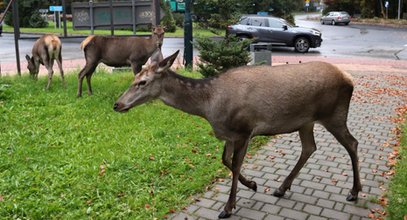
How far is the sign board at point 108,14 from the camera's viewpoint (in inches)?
517

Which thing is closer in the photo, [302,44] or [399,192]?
[399,192]

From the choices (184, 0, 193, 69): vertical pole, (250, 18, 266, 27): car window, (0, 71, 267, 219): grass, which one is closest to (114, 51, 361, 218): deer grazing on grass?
(0, 71, 267, 219): grass

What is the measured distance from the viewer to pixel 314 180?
19.7 ft

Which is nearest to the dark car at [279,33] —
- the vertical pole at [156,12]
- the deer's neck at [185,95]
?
the vertical pole at [156,12]

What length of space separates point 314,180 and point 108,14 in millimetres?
9209

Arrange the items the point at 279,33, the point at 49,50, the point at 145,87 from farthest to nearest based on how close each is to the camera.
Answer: the point at 279,33
the point at 49,50
the point at 145,87

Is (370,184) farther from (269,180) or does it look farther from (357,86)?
(357,86)

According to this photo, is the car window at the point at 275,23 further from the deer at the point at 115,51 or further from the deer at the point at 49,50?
the deer at the point at 49,50

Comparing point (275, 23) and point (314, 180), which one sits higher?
point (275, 23)

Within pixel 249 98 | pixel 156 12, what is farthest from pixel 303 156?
pixel 156 12

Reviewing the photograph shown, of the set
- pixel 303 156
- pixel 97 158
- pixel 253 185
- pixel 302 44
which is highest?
pixel 302 44

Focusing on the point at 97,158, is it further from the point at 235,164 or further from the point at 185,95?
the point at 235,164

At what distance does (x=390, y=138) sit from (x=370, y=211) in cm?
324

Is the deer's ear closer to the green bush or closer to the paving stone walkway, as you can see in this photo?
the paving stone walkway
